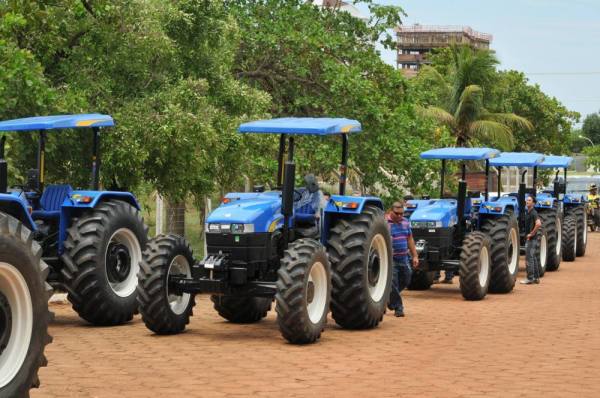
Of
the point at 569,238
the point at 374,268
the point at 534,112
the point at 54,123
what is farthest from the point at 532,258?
the point at 534,112

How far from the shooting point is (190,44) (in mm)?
20969

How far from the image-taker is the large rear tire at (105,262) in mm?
13344

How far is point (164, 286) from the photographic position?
12844mm

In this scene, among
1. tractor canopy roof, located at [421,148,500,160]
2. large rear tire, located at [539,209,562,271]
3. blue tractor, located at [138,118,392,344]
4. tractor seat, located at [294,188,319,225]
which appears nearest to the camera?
blue tractor, located at [138,118,392,344]

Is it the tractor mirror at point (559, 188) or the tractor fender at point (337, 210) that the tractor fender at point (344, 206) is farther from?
the tractor mirror at point (559, 188)

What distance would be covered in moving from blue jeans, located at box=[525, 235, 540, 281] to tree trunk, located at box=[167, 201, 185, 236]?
23.2 feet

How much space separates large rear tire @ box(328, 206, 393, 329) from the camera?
13.7m

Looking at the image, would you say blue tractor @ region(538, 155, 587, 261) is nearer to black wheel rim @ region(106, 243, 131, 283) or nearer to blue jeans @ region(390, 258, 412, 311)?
blue jeans @ region(390, 258, 412, 311)

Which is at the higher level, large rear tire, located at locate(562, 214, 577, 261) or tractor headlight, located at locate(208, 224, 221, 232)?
tractor headlight, located at locate(208, 224, 221, 232)

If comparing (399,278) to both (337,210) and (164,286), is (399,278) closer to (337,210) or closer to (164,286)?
(337,210)

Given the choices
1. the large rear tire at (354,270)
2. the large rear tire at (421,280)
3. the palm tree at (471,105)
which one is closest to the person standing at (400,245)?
the large rear tire at (354,270)

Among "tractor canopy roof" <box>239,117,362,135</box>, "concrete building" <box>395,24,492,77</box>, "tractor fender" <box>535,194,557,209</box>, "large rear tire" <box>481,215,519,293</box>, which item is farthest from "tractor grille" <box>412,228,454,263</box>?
"concrete building" <box>395,24,492,77</box>

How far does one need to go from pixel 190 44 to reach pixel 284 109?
6.63 meters

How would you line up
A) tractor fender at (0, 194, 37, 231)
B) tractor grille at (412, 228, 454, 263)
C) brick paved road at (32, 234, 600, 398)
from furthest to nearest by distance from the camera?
tractor grille at (412, 228, 454, 263) → brick paved road at (32, 234, 600, 398) → tractor fender at (0, 194, 37, 231)
